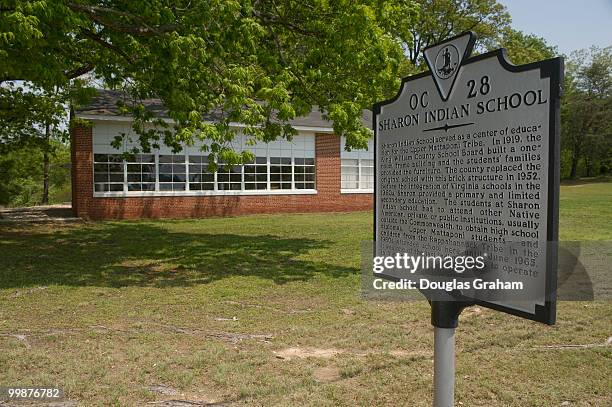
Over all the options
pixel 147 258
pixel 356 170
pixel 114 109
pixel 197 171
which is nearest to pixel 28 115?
pixel 114 109

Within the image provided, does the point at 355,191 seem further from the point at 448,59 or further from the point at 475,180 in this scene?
the point at 475,180

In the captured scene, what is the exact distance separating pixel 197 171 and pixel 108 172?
11.0ft

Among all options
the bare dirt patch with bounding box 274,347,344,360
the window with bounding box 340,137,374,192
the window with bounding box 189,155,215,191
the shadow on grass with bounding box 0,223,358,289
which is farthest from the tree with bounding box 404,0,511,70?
the bare dirt patch with bounding box 274,347,344,360

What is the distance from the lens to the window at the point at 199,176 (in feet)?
68.3

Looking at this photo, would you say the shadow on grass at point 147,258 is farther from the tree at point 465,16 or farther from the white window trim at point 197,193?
the tree at point 465,16

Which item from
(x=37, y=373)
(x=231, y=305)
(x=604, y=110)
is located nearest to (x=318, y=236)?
(x=231, y=305)

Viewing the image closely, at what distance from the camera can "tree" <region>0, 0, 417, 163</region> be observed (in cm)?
802

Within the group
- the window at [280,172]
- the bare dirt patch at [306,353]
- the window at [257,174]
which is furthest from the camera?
the window at [280,172]

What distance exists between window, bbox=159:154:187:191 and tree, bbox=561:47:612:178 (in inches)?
1576

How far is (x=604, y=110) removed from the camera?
49312mm

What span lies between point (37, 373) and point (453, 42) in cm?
414

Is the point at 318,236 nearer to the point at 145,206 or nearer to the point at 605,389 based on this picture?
the point at 145,206

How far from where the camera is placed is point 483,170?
291 cm

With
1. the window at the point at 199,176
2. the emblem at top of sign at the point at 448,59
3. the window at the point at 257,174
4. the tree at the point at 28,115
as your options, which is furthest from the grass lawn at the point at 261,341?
the window at the point at 257,174
